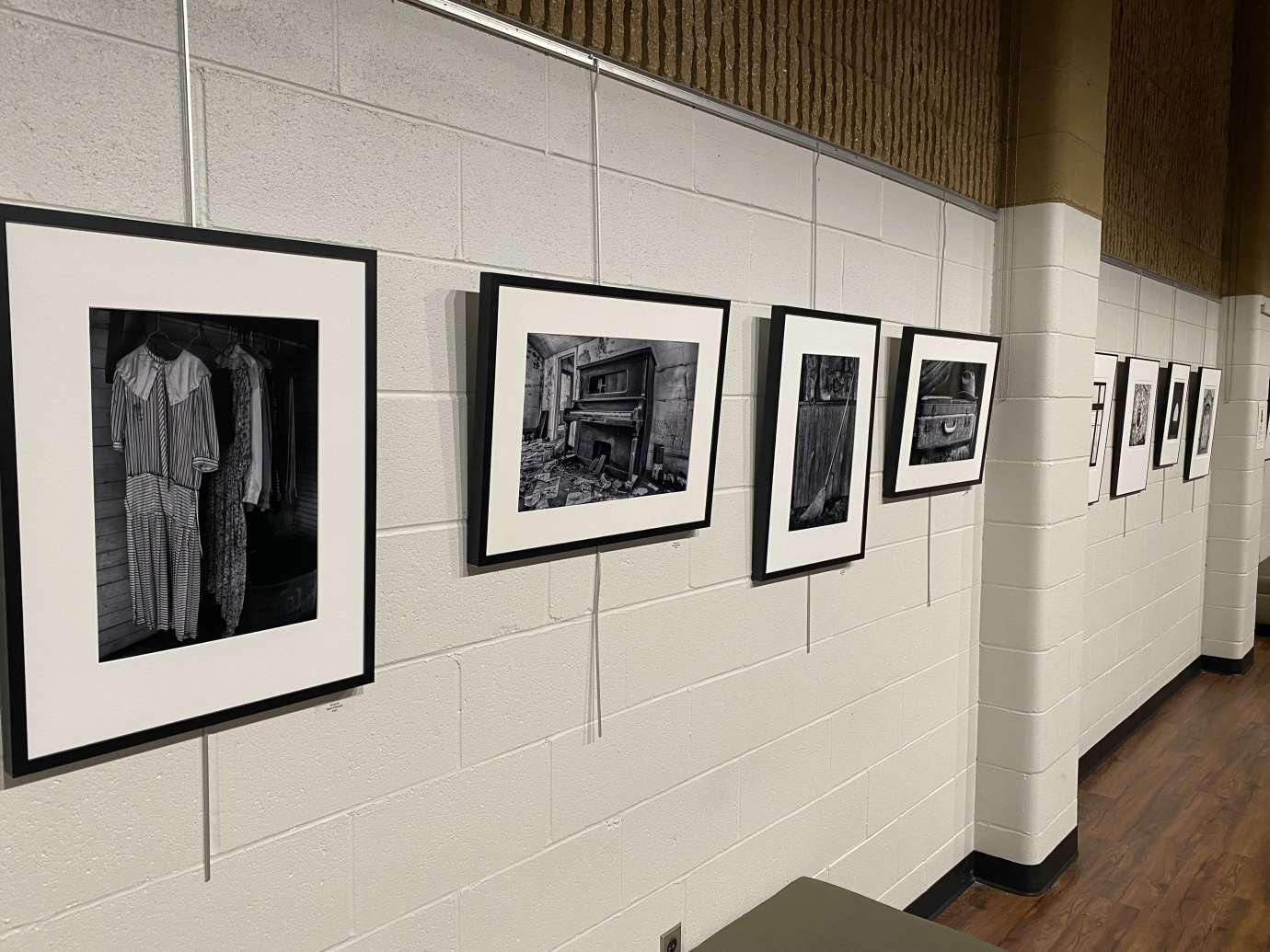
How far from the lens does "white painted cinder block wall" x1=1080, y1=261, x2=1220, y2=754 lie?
4238mm

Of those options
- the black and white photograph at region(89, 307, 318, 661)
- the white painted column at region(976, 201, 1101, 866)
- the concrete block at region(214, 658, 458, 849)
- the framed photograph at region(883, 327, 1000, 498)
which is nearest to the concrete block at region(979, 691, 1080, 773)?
the white painted column at region(976, 201, 1101, 866)

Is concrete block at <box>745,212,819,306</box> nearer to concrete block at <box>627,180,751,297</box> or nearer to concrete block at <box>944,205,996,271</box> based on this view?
concrete block at <box>627,180,751,297</box>

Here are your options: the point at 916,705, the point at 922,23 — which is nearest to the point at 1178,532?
the point at 916,705

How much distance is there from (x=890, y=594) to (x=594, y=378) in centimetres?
142

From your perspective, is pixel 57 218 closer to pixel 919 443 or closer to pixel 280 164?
pixel 280 164

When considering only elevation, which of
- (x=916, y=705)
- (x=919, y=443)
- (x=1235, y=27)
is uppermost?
(x=1235, y=27)

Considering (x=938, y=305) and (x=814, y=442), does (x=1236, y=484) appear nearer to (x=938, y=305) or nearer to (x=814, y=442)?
(x=938, y=305)

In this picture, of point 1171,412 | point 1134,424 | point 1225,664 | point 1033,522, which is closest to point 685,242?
point 1033,522

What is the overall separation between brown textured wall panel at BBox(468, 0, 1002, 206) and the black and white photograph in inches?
29.0

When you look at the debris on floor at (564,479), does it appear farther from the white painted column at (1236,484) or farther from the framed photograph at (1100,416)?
the white painted column at (1236,484)

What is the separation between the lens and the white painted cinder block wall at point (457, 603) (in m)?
1.19

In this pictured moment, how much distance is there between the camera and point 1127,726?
4.75 metres

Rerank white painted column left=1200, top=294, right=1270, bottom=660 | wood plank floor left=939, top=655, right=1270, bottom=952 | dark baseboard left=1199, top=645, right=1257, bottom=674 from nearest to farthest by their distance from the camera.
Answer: wood plank floor left=939, top=655, right=1270, bottom=952
white painted column left=1200, top=294, right=1270, bottom=660
dark baseboard left=1199, top=645, right=1257, bottom=674

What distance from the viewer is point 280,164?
132 centimetres
